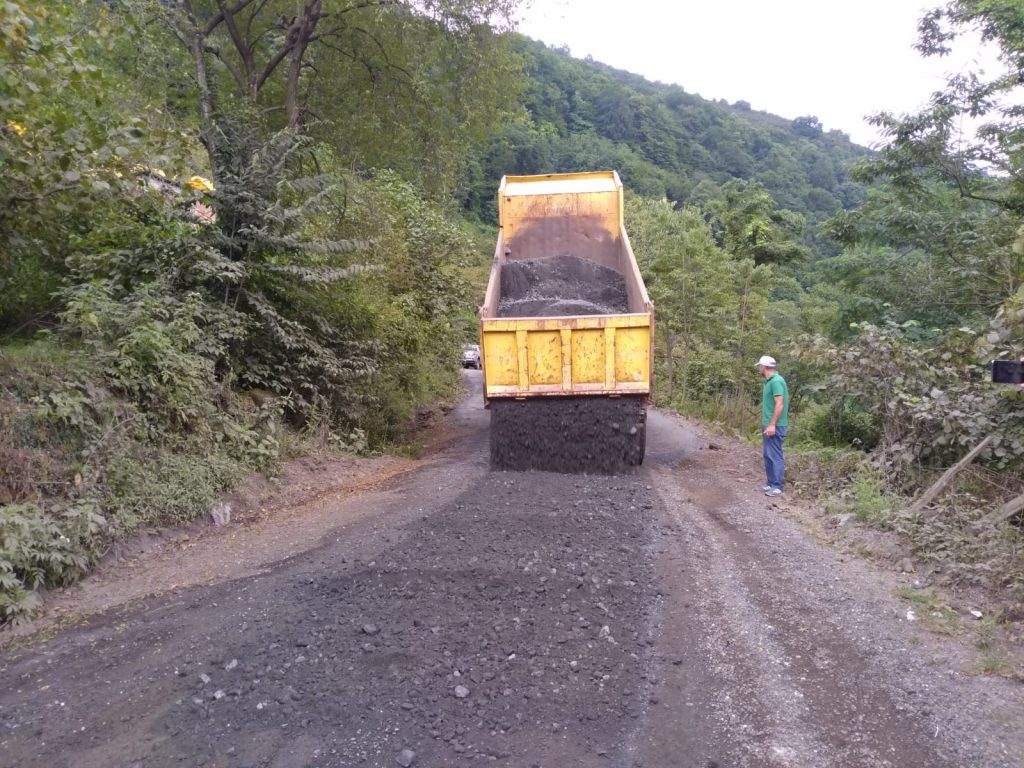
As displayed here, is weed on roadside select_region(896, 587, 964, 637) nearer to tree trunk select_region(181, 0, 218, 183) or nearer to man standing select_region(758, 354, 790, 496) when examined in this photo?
man standing select_region(758, 354, 790, 496)

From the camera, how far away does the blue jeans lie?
756 cm

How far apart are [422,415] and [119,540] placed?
9.02 m

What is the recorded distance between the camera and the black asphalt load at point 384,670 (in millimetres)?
3078

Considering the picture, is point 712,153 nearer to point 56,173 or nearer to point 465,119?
point 465,119

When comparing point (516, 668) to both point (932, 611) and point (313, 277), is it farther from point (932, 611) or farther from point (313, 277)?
point (313, 277)

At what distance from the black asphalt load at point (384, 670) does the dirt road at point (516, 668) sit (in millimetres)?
13

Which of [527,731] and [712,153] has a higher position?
[712,153]

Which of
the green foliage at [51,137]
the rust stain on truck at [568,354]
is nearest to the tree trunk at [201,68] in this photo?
the green foliage at [51,137]

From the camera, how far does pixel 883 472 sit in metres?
7.07

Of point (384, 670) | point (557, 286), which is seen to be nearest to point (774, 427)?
point (557, 286)

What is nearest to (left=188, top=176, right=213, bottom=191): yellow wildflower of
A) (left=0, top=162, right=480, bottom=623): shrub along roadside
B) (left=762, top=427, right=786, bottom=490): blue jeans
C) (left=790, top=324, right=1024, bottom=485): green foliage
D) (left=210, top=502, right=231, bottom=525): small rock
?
(left=0, top=162, right=480, bottom=623): shrub along roadside

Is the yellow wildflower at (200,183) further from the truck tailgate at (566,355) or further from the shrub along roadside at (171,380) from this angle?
the truck tailgate at (566,355)

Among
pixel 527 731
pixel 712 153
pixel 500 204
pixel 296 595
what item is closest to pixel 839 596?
pixel 527 731

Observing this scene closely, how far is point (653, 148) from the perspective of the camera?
268 ft
